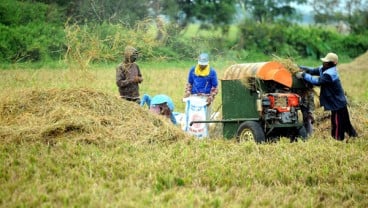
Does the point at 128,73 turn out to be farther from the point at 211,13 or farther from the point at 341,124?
the point at 211,13

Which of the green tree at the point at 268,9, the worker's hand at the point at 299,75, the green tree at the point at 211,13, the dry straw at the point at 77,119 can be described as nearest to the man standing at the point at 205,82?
the dry straw at the point at 77,119

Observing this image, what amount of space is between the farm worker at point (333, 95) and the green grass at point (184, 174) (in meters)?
0.56

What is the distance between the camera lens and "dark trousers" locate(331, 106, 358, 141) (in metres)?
9.89

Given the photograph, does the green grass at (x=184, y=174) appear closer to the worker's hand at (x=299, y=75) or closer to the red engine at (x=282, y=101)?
the red engine at (x=282, y=101)

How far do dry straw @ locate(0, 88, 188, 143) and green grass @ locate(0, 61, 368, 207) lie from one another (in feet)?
0.76

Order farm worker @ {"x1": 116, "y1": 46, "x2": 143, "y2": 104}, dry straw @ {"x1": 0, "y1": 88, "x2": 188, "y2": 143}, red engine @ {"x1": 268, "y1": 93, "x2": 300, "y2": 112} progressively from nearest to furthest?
dry straw @ {"x1": 0, "y1": 88, "x2": 188, "y2": 143} < red engine @ {"x1": 268, "y1": 93, "x2": 300, "y2": 112} < farm worker @ {"x1": 116, "y1": 46, "x2": 143, "y2": 104}

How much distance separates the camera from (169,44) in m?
12.8

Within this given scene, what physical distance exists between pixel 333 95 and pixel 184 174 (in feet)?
11.9

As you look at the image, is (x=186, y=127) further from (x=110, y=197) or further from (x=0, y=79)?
(x=110, y=197)

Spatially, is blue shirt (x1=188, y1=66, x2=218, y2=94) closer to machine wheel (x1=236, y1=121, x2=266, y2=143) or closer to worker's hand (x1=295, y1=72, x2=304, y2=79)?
machine wheel (x1=236, y1=121, x2=266, y2=143)

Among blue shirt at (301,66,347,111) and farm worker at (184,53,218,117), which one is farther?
farm worker at (184,53,218,117)

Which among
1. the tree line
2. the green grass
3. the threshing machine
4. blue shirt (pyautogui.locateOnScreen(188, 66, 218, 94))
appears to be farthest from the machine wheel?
the tree line

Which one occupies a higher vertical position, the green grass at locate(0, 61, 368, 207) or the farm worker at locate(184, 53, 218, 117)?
the farm worker at locate(184, 53, 218, 117)

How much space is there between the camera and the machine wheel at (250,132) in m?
9.56
